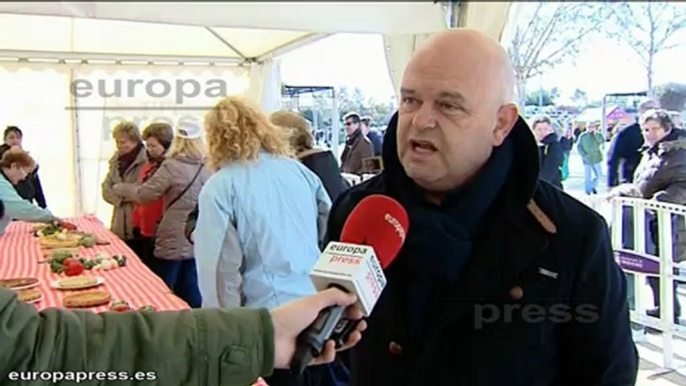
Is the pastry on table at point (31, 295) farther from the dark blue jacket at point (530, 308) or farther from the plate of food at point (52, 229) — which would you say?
the dark blue jacket at point (530, 308)

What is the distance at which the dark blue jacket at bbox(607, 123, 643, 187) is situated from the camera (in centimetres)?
194

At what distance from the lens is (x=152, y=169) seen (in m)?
3.07

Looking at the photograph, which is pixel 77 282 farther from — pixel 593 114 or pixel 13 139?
pixel 13 139

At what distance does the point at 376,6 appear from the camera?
0.62 metres

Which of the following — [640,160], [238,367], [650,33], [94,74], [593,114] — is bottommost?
[238,367]

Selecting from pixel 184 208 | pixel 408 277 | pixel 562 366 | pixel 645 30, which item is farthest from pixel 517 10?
pixel 184 208

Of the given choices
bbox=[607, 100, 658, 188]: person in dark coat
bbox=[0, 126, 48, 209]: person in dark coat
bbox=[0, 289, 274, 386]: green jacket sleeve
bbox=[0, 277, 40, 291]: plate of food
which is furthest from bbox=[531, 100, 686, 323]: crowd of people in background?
bbox=[0, 126, 48, 209]: person in dark coat

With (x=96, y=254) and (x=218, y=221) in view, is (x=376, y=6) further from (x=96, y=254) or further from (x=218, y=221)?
(x=96, y=254)

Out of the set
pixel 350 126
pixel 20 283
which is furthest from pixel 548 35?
pixel 350 126

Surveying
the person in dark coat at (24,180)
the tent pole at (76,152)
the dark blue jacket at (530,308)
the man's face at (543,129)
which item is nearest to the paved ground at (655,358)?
the man's face at (543,129)

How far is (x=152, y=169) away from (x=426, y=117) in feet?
7.70

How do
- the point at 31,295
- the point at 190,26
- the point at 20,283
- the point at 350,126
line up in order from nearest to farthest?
the point at 190,26, the point at 31,295, the point at 20,283, the point at 350,126

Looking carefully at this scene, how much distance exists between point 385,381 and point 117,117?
4.21 m

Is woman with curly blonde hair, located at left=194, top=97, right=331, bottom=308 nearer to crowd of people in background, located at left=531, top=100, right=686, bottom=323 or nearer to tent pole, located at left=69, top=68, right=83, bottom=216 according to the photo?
crowd of people in background, located at left=531, top=100, right=686, bottom=323
